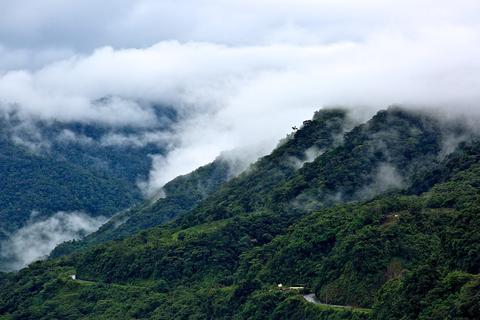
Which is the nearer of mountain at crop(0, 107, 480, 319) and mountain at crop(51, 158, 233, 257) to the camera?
mountain at crop(0, 107, 480, 319)

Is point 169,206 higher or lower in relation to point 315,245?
higher

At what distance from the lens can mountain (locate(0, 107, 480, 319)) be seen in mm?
80812

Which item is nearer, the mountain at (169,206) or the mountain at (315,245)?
the mountain at (315,245)

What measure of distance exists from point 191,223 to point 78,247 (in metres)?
48.0

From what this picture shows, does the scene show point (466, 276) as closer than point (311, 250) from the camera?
Yes

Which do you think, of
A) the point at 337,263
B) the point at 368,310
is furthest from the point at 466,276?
the point at 337,263

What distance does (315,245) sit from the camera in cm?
→ 10119

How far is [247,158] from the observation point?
188 m

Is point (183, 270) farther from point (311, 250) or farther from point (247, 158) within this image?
point (247, 158)

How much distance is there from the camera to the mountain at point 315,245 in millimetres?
80812

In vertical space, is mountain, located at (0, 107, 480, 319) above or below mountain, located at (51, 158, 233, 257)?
below

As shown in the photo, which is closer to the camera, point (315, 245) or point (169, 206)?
point (315, 245)

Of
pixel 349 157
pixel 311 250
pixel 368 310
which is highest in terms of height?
pixel 349 157

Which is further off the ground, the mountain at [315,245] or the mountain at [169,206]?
the mountain at [169,206]
